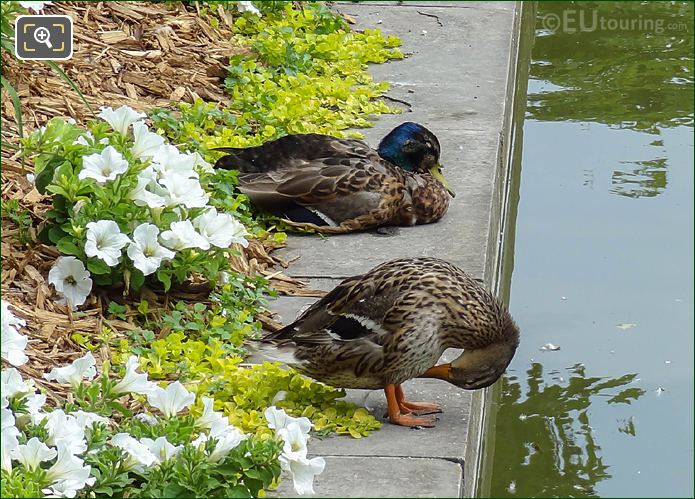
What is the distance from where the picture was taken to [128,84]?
22.6 feet

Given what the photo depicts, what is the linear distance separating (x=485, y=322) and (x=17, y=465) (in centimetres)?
173

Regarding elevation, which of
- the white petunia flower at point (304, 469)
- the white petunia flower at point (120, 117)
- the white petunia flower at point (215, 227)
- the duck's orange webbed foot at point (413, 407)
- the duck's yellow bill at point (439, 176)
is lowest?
the duck's orange webbed foot at point (413, 407)

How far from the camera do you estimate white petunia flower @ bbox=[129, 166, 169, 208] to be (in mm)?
4855

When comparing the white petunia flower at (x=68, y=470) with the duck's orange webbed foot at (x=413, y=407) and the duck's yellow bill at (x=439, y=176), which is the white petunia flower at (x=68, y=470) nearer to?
the duck's orange webbed foot at (x=413, y=407)

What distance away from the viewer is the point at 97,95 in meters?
6.55

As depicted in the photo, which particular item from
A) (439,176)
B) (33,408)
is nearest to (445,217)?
(439,176)

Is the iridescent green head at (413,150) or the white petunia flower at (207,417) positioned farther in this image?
the iridescent green head at (413,150)

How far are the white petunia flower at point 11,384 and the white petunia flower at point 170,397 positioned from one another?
1.32 ft

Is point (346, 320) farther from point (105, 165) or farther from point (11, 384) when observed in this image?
point (11, 384)

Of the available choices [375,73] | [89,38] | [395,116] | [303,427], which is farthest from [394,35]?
[303,427]

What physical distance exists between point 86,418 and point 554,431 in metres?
2.31

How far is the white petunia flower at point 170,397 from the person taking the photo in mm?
4086

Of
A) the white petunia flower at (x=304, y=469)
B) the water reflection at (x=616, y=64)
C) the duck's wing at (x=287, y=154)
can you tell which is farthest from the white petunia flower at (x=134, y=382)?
the water reflection at (x=616, y=64)

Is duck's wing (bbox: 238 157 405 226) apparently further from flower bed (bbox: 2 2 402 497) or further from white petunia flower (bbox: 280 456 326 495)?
white petunia flower (bbox: 280 456 326 495)
